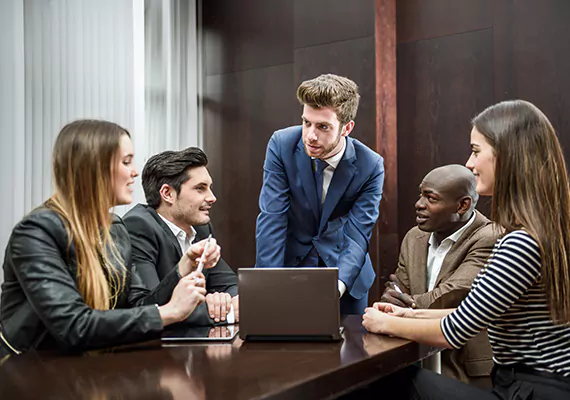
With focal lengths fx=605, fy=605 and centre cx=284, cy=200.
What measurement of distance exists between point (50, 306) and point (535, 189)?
4.11ft

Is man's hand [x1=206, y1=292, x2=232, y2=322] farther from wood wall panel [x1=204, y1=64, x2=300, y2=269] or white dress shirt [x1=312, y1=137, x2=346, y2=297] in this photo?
wood wall panel [x1=204, y1=64, x2=300, y2=269]

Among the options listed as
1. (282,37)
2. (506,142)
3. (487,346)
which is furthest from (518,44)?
(506,142)

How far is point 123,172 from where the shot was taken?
173 cm

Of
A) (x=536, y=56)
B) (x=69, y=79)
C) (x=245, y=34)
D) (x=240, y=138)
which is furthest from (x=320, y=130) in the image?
(x=245, y=34)

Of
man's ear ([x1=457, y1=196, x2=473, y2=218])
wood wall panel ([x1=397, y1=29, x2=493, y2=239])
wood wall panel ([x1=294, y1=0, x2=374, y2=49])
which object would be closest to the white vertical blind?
wood wall panel ([x1=294, y1=0, x2=374, y2=49])

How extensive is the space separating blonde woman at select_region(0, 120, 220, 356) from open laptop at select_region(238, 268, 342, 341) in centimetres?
13

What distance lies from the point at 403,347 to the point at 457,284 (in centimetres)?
90

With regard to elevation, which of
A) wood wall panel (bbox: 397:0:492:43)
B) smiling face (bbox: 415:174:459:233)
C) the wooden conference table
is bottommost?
the wooden conference table

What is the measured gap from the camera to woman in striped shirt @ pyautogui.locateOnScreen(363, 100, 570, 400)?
1.49 meters

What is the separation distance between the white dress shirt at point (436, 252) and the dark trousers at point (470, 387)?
3.05 ft

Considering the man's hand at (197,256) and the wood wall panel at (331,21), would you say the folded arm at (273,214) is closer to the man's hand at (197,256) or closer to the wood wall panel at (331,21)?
the man's hand at (197,256)

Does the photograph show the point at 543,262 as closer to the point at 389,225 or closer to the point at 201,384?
the point at 201,384

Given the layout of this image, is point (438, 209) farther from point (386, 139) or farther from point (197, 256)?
point (386, 139)

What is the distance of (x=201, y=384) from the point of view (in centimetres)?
117
